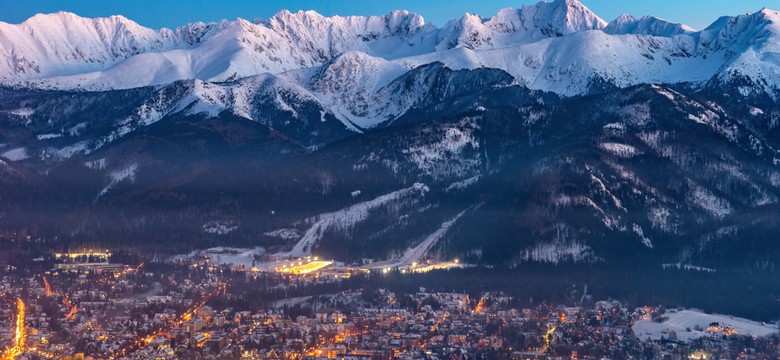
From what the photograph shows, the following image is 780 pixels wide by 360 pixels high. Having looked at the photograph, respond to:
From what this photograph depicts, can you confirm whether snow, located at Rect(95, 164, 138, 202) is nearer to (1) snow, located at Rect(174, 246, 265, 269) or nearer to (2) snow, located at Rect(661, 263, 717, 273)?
(1) snow, located at Rect(174, 246, 265, 269)

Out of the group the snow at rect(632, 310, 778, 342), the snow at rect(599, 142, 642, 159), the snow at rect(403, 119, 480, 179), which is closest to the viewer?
the snow at rect(632, 310, 778, 342)

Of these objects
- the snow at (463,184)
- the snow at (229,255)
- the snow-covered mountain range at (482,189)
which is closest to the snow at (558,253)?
the snow-covered mountain range at (482,189)

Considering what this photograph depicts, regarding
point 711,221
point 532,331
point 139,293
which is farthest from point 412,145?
point 532,331

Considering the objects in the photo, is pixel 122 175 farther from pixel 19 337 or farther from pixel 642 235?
pixel 19 337

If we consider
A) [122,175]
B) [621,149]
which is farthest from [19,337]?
[122,175]

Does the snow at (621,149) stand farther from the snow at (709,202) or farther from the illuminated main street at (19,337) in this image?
the illuminated main street at (19,337)

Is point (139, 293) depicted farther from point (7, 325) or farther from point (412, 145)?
point (412, 145)

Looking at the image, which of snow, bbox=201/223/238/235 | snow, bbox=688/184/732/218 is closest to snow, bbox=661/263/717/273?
snow, bbox=688/184/732/218

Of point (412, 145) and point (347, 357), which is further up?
point (412, 145)

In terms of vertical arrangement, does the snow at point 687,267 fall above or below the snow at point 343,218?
below
